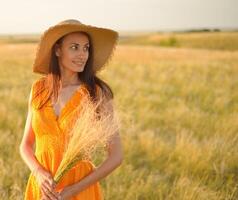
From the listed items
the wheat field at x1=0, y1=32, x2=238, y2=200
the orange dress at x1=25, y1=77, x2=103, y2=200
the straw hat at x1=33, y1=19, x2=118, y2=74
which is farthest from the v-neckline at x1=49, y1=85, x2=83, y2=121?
the wheat field at x1=0, y1=32, x2=238, y2=200

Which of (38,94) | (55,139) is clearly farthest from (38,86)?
(55,139)

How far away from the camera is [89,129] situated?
7.89ft

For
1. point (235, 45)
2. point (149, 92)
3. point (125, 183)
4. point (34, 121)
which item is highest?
point (34, 121)

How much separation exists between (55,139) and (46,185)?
0.97 ft

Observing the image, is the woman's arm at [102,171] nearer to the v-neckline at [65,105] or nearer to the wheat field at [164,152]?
the v-neckline at [65,105]

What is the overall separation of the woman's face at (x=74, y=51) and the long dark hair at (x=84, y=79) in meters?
0.05

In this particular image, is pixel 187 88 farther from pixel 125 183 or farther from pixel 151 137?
pixel 125 183

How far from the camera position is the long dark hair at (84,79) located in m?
2.75

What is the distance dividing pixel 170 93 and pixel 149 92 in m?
0.65

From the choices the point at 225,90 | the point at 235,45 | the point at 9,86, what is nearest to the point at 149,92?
the point at 225,90

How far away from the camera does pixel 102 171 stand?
2607 millimetres

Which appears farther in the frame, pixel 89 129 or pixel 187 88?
pixel 187 88

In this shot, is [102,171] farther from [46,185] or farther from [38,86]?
[38,86]

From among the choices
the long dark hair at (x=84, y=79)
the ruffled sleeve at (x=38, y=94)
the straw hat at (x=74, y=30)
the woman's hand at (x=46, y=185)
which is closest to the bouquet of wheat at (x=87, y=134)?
the woman's hand at (x=46, y=185)
